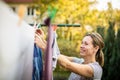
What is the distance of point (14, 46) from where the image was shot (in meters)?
1.78

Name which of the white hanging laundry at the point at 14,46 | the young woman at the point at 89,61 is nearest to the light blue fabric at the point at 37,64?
the white hanging laundry at the point at 14,46

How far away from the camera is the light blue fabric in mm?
1983

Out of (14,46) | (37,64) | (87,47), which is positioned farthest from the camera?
(87,47)

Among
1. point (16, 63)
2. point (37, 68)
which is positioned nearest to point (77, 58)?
point (37, 68)

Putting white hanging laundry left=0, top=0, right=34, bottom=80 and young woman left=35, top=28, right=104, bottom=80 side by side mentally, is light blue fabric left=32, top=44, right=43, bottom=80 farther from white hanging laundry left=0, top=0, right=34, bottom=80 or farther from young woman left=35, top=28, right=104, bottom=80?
young woman left=35, top=28, right=104, bottom=80

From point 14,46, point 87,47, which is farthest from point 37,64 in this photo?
point 87,47

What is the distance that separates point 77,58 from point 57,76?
0.65 ft

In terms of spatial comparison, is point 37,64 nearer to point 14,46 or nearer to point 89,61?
point 14,46

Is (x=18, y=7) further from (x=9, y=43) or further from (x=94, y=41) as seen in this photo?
(x=94, y=41)

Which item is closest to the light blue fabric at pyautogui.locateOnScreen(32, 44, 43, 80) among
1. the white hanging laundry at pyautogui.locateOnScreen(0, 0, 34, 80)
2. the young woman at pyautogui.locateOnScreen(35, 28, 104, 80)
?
the white hanging laundry at pyautogui.locateOnScreen(0, 0, 34, 80)

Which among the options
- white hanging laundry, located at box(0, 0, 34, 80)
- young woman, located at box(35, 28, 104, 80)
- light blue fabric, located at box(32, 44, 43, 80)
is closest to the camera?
white hanging laundry, located at box(0, 0, 34, 80)

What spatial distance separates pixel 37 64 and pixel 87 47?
0.42m

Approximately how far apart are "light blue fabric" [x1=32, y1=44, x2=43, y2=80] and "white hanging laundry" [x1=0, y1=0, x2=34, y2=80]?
31mm

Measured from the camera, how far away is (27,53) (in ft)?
6.38
